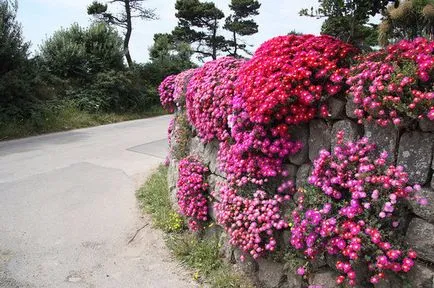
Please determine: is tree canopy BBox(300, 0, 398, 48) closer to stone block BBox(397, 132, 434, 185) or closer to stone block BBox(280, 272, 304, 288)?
stone block BBox(397, 132, 434, 185)

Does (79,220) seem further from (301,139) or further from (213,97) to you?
(301,139)

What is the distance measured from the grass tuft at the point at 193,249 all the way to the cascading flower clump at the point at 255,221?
1.18 ft

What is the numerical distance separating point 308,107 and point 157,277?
7.77 ft

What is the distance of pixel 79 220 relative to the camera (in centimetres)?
524

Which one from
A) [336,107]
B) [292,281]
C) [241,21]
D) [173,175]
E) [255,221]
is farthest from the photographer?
[241,21]

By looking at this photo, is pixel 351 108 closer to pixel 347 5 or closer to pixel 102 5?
pixel 347 5

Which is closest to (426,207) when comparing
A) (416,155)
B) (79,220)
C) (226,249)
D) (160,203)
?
(416,155)

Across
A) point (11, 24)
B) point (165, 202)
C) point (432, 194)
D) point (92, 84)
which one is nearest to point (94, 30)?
point (92, 84)

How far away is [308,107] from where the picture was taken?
9.71 ft

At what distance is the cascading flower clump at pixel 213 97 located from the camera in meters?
3.93

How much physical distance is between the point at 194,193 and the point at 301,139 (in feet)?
5.37

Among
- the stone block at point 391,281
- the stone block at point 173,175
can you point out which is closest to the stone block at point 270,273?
the stone block at point 391,281

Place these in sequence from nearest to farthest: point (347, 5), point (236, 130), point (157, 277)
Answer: point (347, 5) < point (236, 130) < point (157, 277)

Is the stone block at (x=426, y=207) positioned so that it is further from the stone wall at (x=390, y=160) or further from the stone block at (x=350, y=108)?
the stone block at (x=350, y=108)
